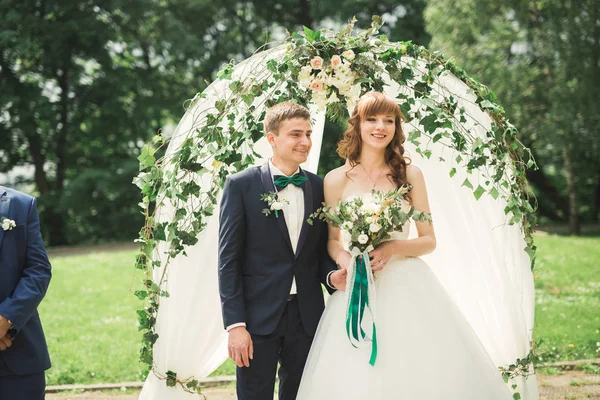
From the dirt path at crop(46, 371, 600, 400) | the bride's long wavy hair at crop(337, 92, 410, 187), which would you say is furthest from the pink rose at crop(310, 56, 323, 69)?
the dirt path at crop(46, 371, 600, 400)

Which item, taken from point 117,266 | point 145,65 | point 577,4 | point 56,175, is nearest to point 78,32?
point 145,65

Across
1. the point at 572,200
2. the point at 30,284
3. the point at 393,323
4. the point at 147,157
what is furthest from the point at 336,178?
the point at 572,200

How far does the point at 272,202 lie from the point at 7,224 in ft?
4.42

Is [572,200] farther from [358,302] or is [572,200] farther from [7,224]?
[7,224]

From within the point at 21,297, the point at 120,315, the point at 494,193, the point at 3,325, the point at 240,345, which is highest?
the point at 494,193

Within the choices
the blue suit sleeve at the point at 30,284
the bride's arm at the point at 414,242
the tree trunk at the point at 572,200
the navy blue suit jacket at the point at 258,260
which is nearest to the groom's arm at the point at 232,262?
the navy blue suit jacket at the point at 258,260

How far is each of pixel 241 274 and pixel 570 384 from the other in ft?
10.9

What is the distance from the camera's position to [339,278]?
357 cm

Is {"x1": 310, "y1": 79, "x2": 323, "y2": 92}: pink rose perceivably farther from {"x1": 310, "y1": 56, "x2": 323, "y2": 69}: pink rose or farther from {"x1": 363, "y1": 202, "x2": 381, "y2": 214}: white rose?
{"x1": 363, "y1": 202, "x2": 381, "y2": 214}: white rose

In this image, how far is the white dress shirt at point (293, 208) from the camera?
11.7 ft

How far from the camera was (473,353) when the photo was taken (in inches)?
140

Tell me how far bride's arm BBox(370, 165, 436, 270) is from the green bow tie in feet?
1.84

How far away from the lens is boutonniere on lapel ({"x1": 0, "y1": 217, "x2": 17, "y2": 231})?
10.6 feet

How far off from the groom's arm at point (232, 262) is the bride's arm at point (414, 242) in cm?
74
